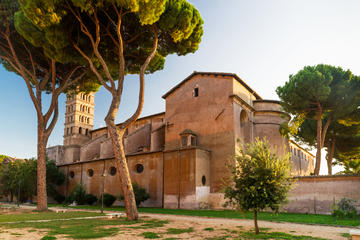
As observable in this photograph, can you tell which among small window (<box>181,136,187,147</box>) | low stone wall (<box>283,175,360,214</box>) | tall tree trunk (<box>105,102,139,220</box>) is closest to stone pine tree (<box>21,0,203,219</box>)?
tall tree trunk (<box>105,102,139,220</box>)

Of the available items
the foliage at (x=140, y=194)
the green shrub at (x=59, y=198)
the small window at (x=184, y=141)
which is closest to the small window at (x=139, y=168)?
the foliage at (x=140, y=194)

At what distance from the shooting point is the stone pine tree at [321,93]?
2077cm

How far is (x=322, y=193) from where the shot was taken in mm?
17484

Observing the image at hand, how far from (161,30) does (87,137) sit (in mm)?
33622

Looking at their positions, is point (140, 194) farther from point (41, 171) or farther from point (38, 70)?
point (38, 70)

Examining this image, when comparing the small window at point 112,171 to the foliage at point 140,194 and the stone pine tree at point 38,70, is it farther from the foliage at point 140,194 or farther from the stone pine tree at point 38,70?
the stone pine tree at point 38,70

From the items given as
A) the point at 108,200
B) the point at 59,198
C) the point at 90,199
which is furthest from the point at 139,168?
the point at 59,198

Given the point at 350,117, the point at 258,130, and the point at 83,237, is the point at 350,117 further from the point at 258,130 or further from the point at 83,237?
the point at 83,237

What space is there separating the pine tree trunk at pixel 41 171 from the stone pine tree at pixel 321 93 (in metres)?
18.4

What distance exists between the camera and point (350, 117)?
23.0 metres

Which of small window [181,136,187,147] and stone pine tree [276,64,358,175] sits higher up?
stone pine tree [276,64,358,175]

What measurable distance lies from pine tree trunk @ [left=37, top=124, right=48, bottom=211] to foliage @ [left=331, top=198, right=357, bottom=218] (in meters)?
16.8

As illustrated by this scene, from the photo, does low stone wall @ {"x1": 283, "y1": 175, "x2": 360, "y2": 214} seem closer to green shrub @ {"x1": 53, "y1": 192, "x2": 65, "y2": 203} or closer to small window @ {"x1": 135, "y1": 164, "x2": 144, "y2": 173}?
small window @ {"x1": 135, "y1": 164, "x2": 144, "y2": 173}

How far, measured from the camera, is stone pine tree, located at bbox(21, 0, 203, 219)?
13516mm
